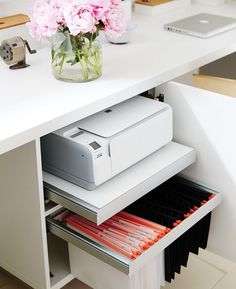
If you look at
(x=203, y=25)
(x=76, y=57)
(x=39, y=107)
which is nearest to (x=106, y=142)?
(x=39, y=107)

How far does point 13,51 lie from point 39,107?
0.33 metres

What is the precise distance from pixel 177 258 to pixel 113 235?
0.29 metres

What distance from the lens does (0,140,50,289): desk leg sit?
1.45m

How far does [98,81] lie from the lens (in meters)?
1.63

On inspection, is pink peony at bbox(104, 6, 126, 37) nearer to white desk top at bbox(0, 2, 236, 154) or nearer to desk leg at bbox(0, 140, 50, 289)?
white desk top at bbox(0, 2, 236, 154)

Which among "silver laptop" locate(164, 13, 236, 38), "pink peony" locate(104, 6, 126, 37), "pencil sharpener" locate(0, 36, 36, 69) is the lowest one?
"silver laptop" locate(164, 13, 236, 38)

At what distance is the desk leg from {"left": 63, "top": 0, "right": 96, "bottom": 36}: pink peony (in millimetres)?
349

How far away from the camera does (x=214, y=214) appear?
1.77m

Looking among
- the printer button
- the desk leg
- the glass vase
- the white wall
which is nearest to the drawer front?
the desk leg

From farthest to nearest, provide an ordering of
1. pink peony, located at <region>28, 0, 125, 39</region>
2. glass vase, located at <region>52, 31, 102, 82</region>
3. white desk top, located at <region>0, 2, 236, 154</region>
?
glass vase, located at <region>52, 31, 102, 82</region>, pink peony, located at <region>28, 0, 125, 39</region>, white desk top, located at <region>0, 2, 236, 154</region>

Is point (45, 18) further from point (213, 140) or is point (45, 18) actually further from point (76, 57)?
point (213, 140)

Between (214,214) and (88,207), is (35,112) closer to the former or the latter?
(88,207)

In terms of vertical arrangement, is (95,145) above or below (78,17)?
below

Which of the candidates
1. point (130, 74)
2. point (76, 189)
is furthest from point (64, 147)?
point (130, 74)
